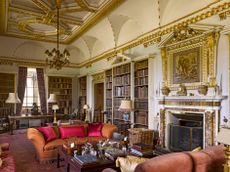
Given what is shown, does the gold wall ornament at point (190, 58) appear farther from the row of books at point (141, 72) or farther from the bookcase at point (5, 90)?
the bookcase at point (5, 90)

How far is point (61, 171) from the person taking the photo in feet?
13.9

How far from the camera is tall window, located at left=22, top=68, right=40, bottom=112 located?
10711mm

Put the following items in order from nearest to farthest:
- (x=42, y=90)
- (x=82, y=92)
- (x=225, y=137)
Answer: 1. (x=225, y=137)
2. (x=42, y=90)
3. (x=82, y=92)

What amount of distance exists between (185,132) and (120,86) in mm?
3253

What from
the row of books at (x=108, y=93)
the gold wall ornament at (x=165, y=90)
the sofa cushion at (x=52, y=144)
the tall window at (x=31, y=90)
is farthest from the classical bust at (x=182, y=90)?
the tall window at (x=31, y=90)

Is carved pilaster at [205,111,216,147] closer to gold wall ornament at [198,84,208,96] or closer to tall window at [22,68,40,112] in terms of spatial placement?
→ gold wall ornament at [198,84,208,96]

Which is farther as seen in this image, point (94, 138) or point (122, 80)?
point (122, 80)

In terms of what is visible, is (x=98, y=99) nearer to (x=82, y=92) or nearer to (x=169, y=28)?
(x=82, y=92)

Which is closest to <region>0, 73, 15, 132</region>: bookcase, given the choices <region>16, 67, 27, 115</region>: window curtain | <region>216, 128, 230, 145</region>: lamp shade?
<region>16, 67, 27, 115</region>: window curtain

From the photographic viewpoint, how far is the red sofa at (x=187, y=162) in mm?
1903

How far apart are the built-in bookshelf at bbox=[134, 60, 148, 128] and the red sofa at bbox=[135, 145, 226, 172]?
3835 millimetres

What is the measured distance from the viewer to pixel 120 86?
7730mm

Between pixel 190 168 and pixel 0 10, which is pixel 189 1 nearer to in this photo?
pixel 190 168

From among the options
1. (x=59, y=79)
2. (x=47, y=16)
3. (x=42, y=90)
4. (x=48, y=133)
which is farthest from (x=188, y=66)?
(x=42, y=90)
